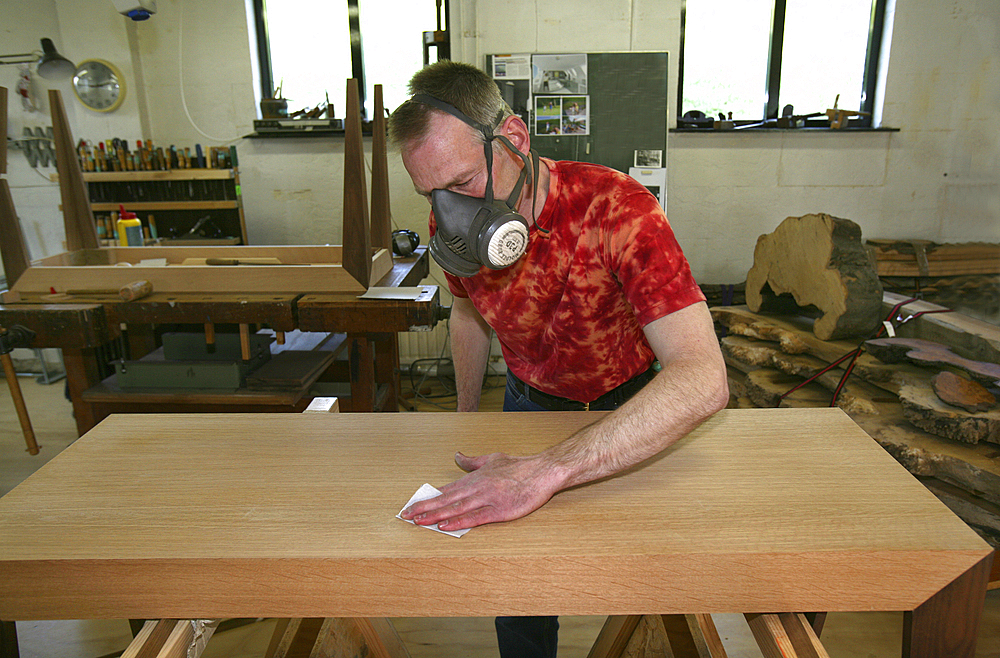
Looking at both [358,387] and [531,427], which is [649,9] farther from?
[531,427]

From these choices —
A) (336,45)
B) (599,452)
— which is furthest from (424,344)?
(599,452)

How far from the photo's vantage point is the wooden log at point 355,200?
6.97 ft

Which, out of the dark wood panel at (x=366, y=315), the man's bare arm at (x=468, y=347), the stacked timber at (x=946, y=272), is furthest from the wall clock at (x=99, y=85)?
the stacked timber at (x=946, y=272)

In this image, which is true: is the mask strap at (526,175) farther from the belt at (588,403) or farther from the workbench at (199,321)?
the workbench at (199,321)

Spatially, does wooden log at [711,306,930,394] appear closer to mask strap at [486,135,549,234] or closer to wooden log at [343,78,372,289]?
mask strap at [486,135,549,234]

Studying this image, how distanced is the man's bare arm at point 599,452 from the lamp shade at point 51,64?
13.7ft

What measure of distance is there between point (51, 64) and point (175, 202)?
102 cm

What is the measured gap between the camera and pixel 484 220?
1154 mm

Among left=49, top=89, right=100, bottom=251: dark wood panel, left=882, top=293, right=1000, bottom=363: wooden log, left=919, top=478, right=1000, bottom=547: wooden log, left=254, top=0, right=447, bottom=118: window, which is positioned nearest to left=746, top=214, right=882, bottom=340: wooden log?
left=882, top=293, right=1000, bottom=363: wooden log

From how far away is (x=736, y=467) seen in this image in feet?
3.53

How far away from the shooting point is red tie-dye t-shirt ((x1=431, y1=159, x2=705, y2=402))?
3.58 ft

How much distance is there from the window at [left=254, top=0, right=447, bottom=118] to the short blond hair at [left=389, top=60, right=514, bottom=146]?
3.34 m

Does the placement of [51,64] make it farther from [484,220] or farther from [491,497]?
[491,497]

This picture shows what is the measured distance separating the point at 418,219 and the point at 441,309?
192 centimetres
